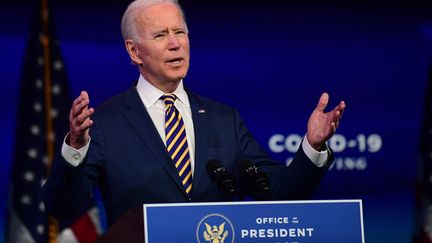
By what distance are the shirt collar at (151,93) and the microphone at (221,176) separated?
35cm

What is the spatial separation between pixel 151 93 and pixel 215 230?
88cm

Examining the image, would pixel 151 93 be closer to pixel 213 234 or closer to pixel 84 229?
pixel 213 234

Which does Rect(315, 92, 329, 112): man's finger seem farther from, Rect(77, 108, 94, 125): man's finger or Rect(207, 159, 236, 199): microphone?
Rect(77, 108, 94, 125): man's finger

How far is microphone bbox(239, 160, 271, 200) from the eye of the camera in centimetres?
263

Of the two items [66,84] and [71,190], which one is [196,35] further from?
[71,190]

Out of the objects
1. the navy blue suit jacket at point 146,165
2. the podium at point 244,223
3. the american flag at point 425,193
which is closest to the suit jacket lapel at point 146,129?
the navy blue suit jacket at point 146,165

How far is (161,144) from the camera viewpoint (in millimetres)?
2857

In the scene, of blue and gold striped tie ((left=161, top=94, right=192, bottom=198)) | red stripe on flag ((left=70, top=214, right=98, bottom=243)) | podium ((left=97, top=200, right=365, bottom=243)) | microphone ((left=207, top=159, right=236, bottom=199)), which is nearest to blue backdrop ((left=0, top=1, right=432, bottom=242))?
red stripe on flag ((left=70, top=214, right=98, bottom=243))

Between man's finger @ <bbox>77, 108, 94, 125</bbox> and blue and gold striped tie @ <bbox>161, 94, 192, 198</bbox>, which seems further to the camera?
blue and gold striped tie @ <bbox>161, 94, 192, 198</bbox>

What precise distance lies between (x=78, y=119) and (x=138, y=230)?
14.3 inches

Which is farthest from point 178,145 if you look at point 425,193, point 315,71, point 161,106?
point 425,193

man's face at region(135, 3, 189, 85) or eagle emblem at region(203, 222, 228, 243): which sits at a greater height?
man's face at region(135, 3, 189, 85)

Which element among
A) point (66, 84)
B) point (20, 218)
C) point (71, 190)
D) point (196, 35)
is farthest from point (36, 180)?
point (71, 190)

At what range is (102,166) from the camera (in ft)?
9.39
